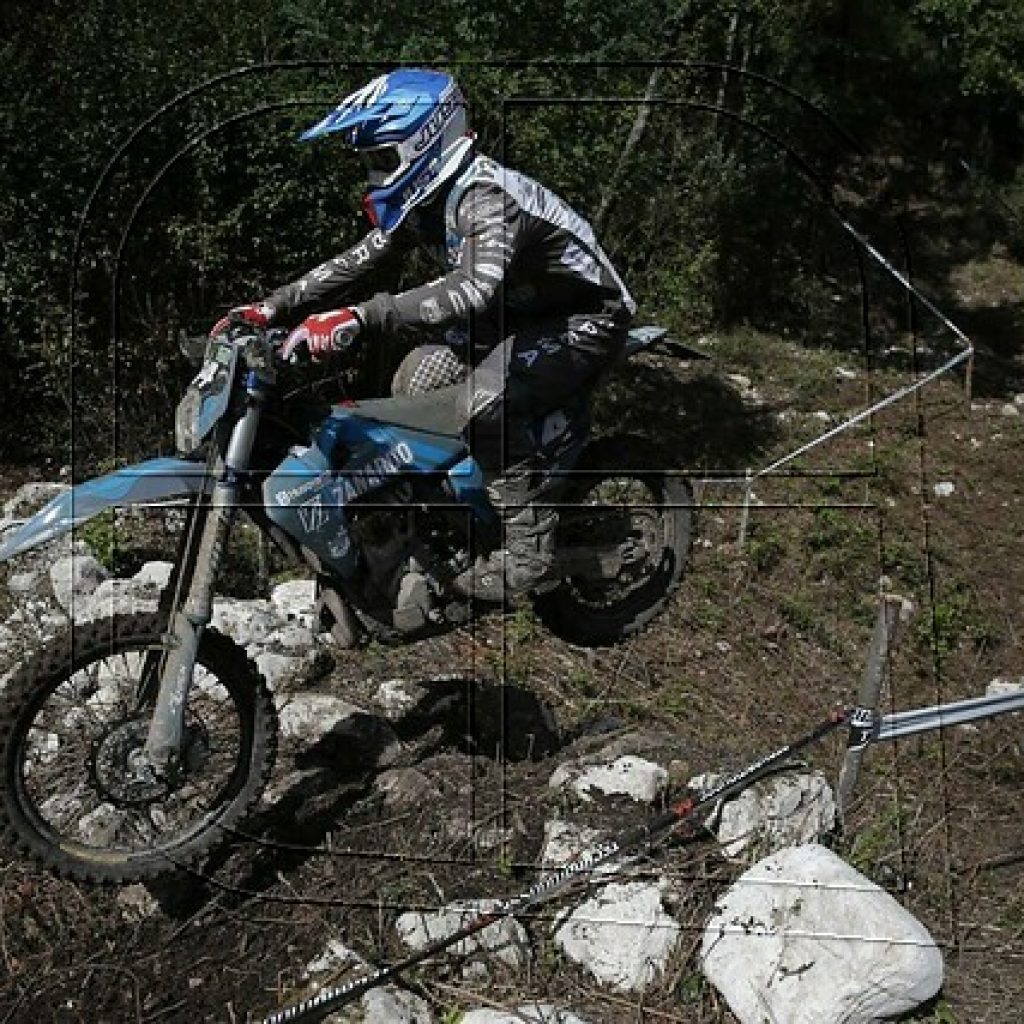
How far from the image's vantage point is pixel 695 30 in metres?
9.86

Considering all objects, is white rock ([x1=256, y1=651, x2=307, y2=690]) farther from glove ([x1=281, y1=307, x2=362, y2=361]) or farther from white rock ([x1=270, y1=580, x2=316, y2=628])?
glove ([x1=281, y1=307, x2=362, y2=361])

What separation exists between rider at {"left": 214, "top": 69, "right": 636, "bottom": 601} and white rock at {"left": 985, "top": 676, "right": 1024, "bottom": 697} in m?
2.43

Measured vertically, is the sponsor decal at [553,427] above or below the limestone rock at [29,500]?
above

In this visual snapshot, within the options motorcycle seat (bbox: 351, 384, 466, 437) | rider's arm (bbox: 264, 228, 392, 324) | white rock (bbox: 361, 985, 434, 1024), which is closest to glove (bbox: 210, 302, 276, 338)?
rider's arm (bbox: 264, 228, 392, 324)

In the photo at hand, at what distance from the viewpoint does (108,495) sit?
357cm

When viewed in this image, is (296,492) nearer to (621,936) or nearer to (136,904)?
(136,904)

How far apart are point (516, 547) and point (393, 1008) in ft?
5.20

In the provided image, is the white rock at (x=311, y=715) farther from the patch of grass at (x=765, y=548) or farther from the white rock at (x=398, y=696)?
the patch of grass at (x=765, y=548)

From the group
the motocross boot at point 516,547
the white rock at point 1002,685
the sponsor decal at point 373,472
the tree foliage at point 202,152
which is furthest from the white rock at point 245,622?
the white rock at point 1002,685

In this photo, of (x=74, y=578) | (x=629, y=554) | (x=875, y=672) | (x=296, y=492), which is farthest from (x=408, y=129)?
(x=74, y=578)

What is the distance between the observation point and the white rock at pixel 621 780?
421 cm

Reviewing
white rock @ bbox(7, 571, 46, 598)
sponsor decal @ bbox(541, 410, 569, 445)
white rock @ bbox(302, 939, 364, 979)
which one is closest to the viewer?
white rock @ bbox(302, 939, 364, 979)

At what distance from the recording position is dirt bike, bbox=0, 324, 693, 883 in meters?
3.59

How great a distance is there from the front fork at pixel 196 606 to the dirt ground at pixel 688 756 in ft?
1.73
